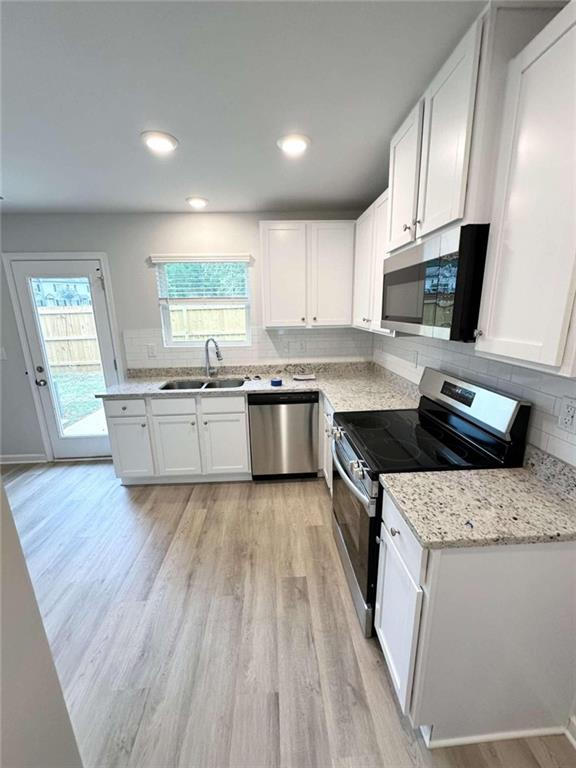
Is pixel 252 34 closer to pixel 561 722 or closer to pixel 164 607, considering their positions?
pixel 164 607

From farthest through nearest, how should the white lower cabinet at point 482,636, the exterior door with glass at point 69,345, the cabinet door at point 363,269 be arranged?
the exterior door with glass at point 69,345 < the cabinet door at point 363,269 < the white lower cabinet at point 482,636

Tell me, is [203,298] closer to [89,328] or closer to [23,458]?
[89,328]

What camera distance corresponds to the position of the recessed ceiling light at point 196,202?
8.36 feet

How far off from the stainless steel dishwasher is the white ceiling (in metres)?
1.73

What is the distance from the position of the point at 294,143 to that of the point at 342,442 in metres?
1.73

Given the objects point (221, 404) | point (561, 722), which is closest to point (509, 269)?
point (561, 722)

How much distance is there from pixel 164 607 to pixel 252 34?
102 inches

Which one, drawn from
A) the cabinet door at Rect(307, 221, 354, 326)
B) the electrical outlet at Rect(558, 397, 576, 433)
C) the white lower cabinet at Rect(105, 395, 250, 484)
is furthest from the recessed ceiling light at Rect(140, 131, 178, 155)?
the electrical outlet at Rect(558, 397, 576, 433)

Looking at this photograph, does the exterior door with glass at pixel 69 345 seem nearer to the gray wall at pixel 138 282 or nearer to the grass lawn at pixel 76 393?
the grass lawn at pixel 76 393

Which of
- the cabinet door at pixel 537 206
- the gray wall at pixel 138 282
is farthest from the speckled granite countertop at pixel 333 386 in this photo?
the cabinet door at pixel 537 206

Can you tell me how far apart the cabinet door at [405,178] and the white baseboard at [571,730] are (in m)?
2.08

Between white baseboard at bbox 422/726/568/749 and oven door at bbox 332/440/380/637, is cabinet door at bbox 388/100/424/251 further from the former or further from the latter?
white baseboard at bbox 422/726/568/749

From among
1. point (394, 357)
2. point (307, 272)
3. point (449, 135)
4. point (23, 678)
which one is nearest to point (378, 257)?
point (307, 272)

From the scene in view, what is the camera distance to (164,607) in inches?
65.6
